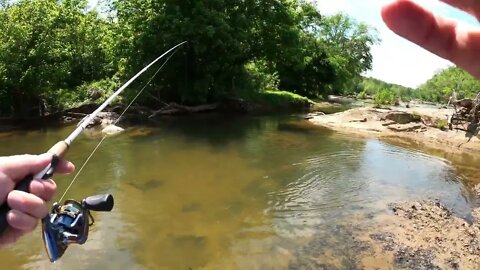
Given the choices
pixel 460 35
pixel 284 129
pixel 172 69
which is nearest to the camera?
pixel 460 35

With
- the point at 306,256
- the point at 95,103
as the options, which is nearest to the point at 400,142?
the point at 306,256

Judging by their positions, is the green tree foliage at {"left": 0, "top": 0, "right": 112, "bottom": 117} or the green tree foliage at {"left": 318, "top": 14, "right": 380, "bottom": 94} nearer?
the green tree foliage at {"left": 0, "top": 0, "right": 112, "bottom": 117}

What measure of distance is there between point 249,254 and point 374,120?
65.5 ft

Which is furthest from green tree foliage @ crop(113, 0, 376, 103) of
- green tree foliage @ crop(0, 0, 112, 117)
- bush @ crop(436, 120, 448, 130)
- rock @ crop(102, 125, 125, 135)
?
bush @ crop(436, 120, 448, 130)

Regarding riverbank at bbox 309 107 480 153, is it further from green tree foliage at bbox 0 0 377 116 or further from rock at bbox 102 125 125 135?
rock at bbox 102 125 125 135

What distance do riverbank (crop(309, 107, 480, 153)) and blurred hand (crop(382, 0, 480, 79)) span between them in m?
19.4

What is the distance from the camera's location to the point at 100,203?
2.62 m

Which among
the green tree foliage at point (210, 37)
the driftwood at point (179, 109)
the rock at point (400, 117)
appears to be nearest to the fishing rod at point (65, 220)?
the green tree foliage at point (210, 37)

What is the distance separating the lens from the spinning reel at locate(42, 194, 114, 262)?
254 cm

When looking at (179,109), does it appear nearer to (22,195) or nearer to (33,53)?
(33,53)

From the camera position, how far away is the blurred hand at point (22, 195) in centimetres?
197

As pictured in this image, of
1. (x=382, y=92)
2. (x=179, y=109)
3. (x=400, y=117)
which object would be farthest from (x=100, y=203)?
(x=382, y=92)

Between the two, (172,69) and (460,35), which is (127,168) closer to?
(460,35)

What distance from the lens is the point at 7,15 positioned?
2153cm
